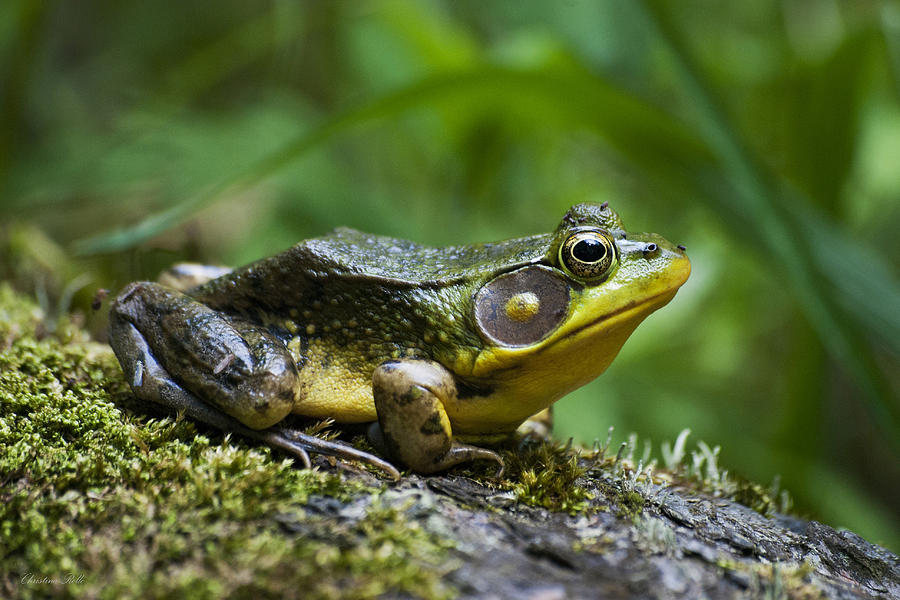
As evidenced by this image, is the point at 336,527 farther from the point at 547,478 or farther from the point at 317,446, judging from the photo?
the point at 547,478

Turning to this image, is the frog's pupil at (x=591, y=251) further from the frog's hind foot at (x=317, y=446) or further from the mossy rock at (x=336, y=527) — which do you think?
the frog's hind foot at (x=317, y=446)

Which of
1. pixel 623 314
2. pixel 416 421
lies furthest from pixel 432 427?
pixel 623 314

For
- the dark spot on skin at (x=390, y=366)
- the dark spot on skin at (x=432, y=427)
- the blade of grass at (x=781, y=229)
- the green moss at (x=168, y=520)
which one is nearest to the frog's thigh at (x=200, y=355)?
the green moss at (x=168, y=520)

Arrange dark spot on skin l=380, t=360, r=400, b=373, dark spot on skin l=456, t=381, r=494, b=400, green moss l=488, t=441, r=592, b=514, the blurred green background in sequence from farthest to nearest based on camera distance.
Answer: the blurred green background
dark spot on skin l=456, t=381, r=494, b=400
dark spot on skin l=380, t=360, r=400, b=373
green moss l=488, t=441, r=592, b=514

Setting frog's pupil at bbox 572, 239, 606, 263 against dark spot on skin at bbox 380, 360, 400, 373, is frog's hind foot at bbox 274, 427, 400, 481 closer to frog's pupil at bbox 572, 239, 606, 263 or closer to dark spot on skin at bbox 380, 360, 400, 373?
dark spot on skin at bbox 380, 360, 400, 373

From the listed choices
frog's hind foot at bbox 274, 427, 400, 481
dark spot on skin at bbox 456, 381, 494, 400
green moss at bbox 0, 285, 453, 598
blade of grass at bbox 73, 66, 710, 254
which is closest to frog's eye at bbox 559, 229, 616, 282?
dark spot on skin at bbox 456, 381, 494, 400

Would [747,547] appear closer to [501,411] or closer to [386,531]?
[501,411]
